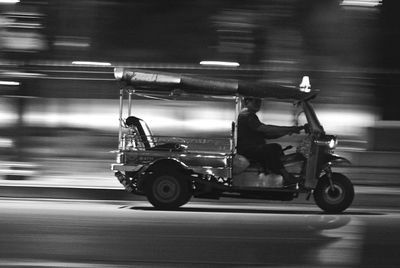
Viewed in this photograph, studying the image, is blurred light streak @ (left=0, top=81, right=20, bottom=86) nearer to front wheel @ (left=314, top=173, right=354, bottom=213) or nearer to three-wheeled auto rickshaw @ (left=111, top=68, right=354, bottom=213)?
three-wheeled auto rickshaw @ (left=111, top=68, right=354, bottom=213)

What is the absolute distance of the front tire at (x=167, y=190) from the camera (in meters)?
12.4

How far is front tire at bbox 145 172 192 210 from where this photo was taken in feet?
40.5

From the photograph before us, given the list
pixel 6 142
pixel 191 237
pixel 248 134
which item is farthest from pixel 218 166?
pixel 6 142

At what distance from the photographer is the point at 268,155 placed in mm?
12344

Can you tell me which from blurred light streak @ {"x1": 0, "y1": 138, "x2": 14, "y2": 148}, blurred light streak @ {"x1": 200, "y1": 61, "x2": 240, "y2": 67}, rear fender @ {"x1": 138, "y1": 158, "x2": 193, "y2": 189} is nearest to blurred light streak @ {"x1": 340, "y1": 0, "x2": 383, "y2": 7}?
blurred light streak @ {"x1": 200, "y1": 61, "x2": 240, "y2": 67}

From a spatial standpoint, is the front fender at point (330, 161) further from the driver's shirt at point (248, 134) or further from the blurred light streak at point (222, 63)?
the blurred light streak at point (222, 63)

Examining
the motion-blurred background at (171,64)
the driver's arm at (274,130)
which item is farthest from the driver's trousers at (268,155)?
the motion-blurred background at (171,64)

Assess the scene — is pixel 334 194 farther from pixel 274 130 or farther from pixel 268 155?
pixel 274 130

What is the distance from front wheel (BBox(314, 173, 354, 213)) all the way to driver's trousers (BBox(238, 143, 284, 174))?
600 millimetres

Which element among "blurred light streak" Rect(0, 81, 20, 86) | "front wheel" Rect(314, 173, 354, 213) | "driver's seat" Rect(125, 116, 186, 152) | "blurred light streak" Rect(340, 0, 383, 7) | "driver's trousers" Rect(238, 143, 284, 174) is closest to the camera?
"front wheel" Rect(314, 173, 354, 213)

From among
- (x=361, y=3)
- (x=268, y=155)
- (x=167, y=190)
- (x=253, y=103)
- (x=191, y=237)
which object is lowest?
(x=191, y=237)

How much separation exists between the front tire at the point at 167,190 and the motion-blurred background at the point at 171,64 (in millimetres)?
2863

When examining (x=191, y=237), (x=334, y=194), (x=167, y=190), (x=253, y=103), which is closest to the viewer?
(x=191, y=237)

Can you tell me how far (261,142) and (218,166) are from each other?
666mm
